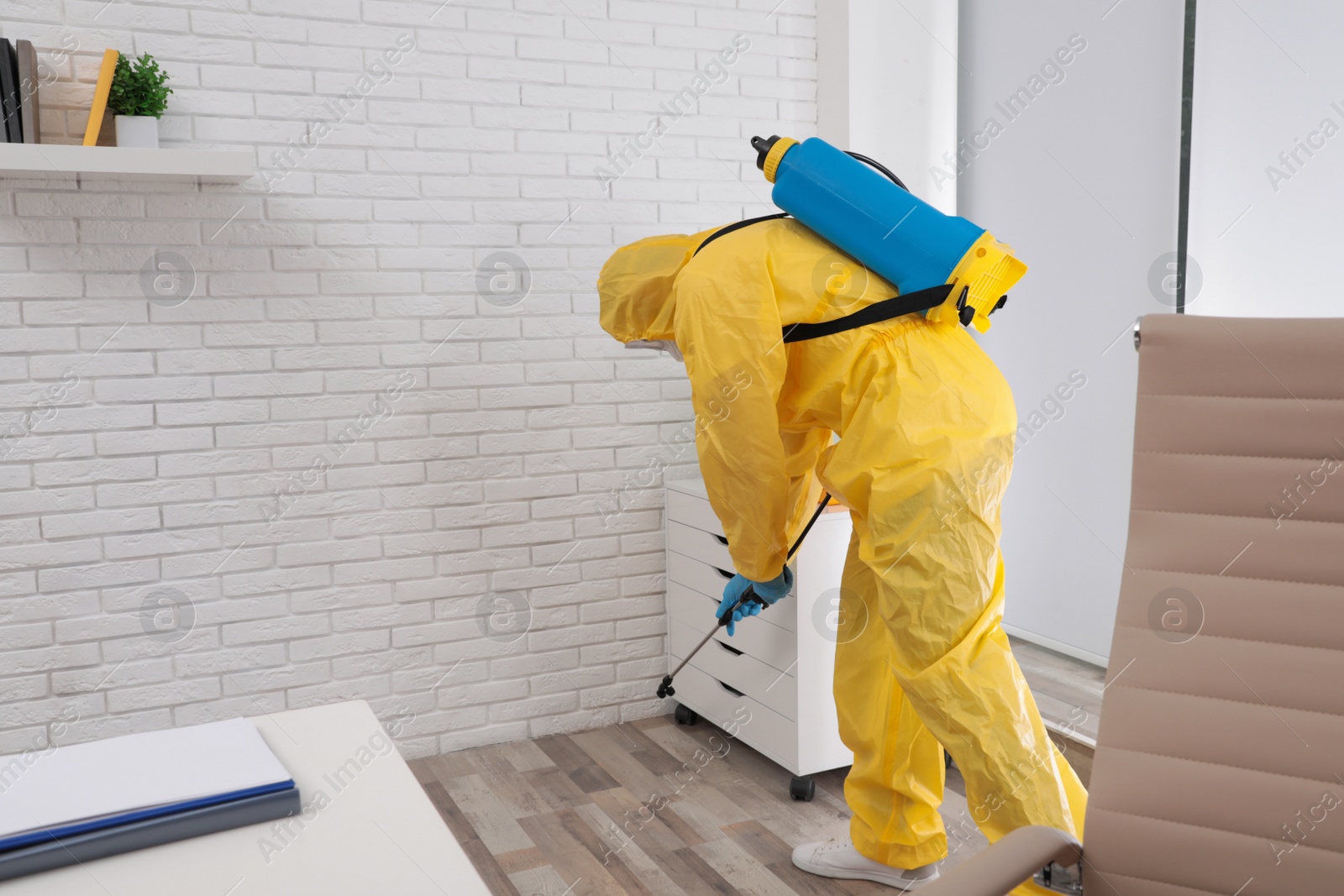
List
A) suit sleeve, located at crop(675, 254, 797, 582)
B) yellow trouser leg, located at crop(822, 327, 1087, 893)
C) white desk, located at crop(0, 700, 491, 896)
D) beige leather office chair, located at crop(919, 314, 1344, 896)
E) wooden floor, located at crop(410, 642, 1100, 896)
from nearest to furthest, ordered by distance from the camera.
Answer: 1. white desk, located at crop(0, 700, 491, 896)
2. beige leather office chair, located at crop(919, 314, 1344, 896)
3. yellow trouser leg, located at crop(822, 327, 1087, 893)
4. suit sleeve, located at crop(675, 254, 797, 582)
5. wooden floor, located at crop(410, 642, 1100, 896)

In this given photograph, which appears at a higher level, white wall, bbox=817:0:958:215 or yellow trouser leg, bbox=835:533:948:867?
white wall, bbox=817:0:958:215

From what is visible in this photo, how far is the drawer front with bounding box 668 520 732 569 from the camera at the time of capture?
2592mm

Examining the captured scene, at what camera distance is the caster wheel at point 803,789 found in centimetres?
235

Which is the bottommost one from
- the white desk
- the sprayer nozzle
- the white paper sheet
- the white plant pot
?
the white desk

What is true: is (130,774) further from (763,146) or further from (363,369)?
(363,369)

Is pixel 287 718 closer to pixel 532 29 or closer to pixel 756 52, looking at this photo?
pixel 532 29

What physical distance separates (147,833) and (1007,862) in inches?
29.3

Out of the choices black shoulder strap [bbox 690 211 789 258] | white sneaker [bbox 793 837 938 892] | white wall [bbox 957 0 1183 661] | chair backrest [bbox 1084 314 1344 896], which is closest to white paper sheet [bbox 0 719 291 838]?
chair backrest [bbox 1084 314 1344 896]

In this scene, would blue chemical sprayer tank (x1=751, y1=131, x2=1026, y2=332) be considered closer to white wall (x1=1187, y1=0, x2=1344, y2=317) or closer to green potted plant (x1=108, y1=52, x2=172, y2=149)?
white wall (x1=1187, y1=0, x2=1344, y2=317)

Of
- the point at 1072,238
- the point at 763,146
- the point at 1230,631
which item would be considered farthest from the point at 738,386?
the point at 1072,238

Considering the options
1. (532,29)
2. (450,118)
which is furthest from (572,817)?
(532,29)

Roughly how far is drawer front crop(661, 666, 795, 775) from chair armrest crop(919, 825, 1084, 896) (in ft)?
4.51

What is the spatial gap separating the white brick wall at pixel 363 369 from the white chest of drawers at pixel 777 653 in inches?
9.9

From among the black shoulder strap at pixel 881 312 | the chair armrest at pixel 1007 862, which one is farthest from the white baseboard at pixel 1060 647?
the chair armrest at pixel 1007 862
